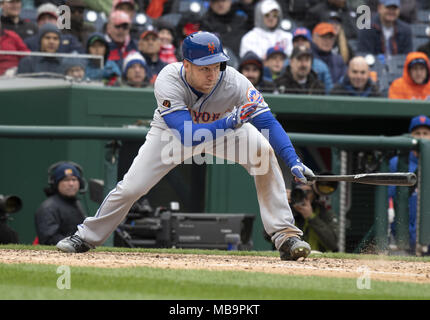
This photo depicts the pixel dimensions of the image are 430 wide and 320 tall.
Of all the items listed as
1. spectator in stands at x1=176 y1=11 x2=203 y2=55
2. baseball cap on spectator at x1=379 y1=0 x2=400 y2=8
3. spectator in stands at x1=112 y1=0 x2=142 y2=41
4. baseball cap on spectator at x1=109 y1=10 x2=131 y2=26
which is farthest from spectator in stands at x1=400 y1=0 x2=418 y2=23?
baseball cap on spectator at x1=109 y1=10 x2=131 y2=26

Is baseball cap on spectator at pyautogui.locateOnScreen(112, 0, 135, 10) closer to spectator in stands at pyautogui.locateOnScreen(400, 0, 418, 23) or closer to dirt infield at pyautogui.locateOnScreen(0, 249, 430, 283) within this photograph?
spectator in stands at pyautogui.locateOnScreen(400, 0, 418, 23)

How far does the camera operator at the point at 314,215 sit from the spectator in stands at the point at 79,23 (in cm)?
360

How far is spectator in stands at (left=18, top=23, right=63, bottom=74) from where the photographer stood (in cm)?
980

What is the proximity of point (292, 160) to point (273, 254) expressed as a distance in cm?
138

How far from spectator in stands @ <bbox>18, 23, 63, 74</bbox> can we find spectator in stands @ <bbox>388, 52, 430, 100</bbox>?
12.8ft

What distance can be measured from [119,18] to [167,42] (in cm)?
64

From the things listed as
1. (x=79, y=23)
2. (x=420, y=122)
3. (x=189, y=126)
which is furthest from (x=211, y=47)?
(x=79, y=23)

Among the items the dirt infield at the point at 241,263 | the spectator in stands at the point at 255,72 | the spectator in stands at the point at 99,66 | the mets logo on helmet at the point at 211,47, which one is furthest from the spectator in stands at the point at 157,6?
the mets logo on helmet at the point at 211,47

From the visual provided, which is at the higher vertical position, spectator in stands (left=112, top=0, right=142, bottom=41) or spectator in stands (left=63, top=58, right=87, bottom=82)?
spectator in stands (left=112, top=0, right=142, bottom=41)

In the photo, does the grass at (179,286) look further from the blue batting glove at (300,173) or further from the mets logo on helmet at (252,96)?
the mets logo on helmet at (252,96)

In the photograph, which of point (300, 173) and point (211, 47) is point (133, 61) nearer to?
point (211, 47)

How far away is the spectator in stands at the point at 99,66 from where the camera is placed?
9.91 metres

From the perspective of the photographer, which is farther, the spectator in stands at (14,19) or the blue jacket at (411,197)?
the spectator in stands at (14,19)
